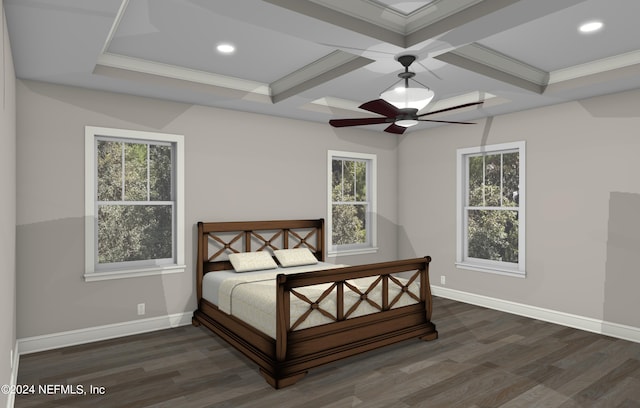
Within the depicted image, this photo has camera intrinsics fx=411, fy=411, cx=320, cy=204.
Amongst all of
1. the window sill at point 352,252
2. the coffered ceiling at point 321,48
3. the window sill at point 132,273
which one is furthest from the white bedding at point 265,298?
the coffered ceiling at point 321,48

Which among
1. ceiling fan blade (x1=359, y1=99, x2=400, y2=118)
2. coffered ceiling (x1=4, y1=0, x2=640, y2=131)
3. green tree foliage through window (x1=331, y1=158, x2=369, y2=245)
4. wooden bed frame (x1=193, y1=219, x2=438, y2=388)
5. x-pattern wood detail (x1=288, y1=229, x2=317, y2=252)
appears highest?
coffered ceiling (x1=4, y1=0, x2=640, y2=131)

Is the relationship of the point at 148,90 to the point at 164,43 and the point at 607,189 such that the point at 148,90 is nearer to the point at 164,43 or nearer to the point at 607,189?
the point at 164,43

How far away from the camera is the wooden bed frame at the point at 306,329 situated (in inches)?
125

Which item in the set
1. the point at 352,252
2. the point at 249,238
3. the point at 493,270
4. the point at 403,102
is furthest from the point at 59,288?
the point at 493,270

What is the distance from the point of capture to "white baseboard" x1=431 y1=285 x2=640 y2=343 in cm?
426

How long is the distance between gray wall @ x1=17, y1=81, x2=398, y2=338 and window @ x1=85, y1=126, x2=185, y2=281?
0.30 ft

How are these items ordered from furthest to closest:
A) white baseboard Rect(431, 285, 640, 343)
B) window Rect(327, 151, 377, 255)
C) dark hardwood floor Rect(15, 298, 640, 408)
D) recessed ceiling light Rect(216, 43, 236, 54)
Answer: window Rect(327, 151, 377, 255) < white baseboard Rect(431, 285, 640, 343) < recessed ceiling light Rect(216, 43, 236, 54) < dark hardwood floor Rect(15, 298, 640, 408)

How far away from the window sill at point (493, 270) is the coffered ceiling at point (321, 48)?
2029 mm

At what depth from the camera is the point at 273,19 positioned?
263 cm

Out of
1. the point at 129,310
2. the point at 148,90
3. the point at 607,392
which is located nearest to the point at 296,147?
the point at 148,90

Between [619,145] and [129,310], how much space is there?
5.43 meters

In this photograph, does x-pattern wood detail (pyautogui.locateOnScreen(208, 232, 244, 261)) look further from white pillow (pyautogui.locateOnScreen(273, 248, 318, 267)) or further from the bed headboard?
white pillow (pyautogui.locateOnScreen(273, 248, 318, 267))

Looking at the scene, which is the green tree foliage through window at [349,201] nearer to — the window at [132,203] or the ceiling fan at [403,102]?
the window at [132,203]

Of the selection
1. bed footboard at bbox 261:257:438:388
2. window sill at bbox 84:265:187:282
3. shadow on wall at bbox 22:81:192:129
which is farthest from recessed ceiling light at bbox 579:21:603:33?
window sill at bbox 84:265:187:282
